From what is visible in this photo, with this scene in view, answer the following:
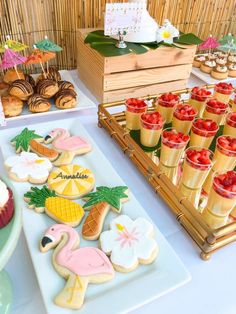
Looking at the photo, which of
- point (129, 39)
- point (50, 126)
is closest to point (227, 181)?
point (50, 126)

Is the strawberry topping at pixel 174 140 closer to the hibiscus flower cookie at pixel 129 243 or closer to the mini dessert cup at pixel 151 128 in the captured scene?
the mini dessert cup at pixel 151 128

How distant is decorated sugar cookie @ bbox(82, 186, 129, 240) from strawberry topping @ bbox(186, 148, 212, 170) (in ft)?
0.64

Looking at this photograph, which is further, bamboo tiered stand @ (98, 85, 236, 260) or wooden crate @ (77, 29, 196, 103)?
wooden crate @ (77, 29, 196, 103)

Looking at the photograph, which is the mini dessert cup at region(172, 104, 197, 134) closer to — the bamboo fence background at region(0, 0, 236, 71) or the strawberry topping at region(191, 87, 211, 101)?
the strawberry topping at region(191, 87, 211, 101)

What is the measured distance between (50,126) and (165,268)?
2.00 feet

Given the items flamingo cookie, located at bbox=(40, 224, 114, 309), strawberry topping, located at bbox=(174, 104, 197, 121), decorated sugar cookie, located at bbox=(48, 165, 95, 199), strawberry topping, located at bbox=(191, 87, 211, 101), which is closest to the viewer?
flamingo cookie, located at bbox=(40, 224, 114, 309)

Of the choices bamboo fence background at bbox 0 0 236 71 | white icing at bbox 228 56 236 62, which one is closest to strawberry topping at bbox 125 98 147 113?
bamboo fence background at bbox 0 0 236 71

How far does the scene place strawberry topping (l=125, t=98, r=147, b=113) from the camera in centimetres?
102

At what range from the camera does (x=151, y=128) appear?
3.07 feet

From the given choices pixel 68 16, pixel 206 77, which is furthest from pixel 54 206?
pixel 206 77

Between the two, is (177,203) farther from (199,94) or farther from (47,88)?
(47,88)

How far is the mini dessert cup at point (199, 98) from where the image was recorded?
3.67ft

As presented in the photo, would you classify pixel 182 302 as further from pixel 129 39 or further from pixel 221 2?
pixel 221 2

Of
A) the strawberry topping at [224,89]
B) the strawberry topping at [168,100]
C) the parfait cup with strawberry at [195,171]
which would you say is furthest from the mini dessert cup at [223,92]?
the parfait cup with strawberry at [195,171]
